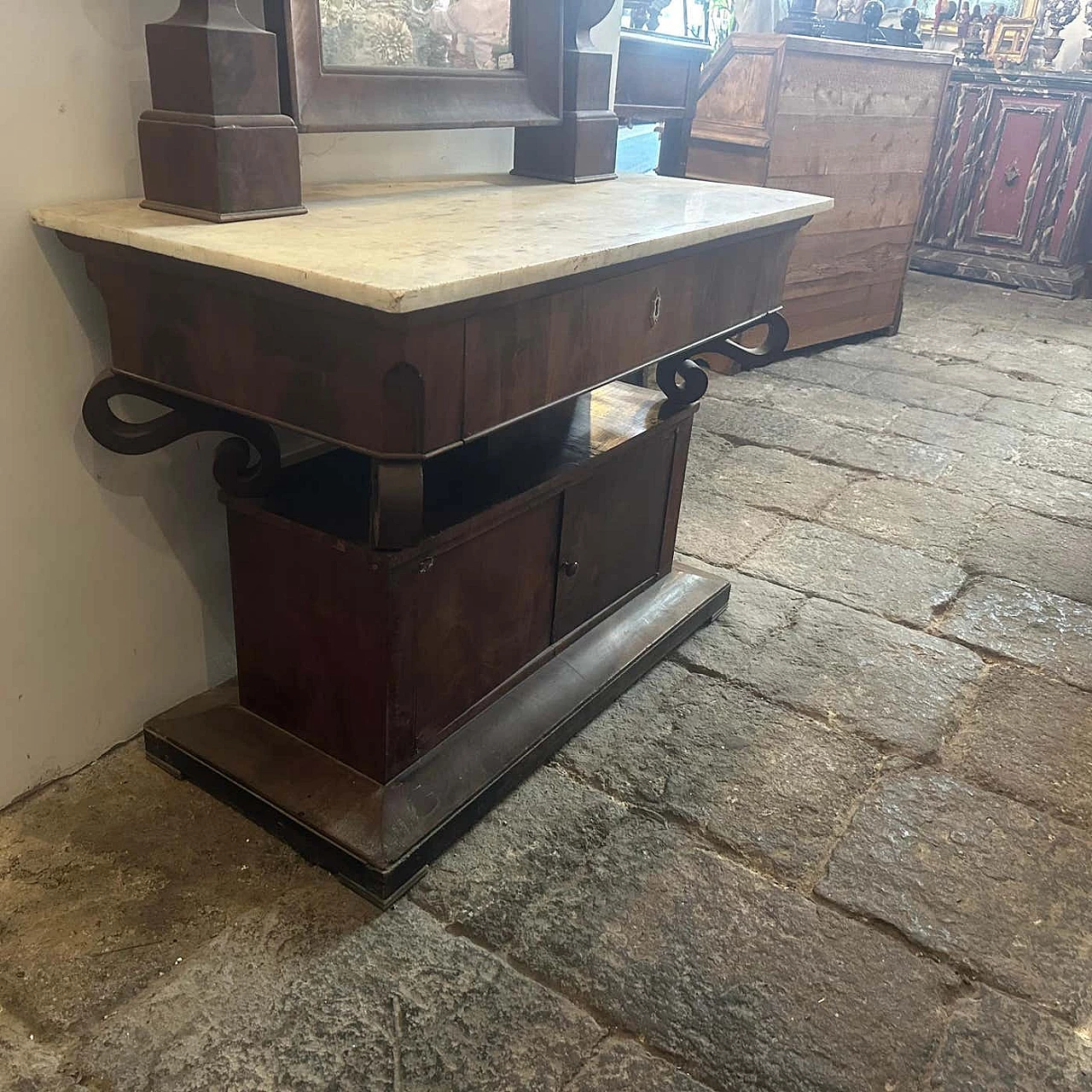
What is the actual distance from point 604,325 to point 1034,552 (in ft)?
5.79

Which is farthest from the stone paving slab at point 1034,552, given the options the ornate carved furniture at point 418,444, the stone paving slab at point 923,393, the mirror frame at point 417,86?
the mirror frame at point 417,86

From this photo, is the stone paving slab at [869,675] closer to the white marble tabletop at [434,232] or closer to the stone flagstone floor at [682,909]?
the stone flagstone floor at [682,909]

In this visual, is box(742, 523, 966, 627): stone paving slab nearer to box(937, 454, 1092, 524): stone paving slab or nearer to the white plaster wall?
box(937, 454, 1092, 524): stone paving slab

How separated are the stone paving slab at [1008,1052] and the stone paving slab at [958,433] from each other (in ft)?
7.44

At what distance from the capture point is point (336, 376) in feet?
3.68

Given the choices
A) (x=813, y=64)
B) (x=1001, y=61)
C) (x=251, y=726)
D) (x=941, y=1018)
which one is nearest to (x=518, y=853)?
(x=251, y=726)

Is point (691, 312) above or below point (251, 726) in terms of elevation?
above

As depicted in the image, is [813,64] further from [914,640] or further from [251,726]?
[251,726]

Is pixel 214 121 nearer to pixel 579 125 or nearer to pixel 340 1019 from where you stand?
pixel 579 125

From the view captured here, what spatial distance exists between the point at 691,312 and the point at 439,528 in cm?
52

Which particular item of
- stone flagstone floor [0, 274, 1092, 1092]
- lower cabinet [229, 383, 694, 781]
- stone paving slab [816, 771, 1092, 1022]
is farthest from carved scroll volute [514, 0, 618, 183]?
stone paving slab [816, 771, 1092, 1022]

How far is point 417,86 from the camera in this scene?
1458 millimetres

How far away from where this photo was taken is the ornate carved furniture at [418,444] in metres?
1.12

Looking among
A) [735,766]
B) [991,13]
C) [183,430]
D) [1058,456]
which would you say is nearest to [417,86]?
[183,430]
